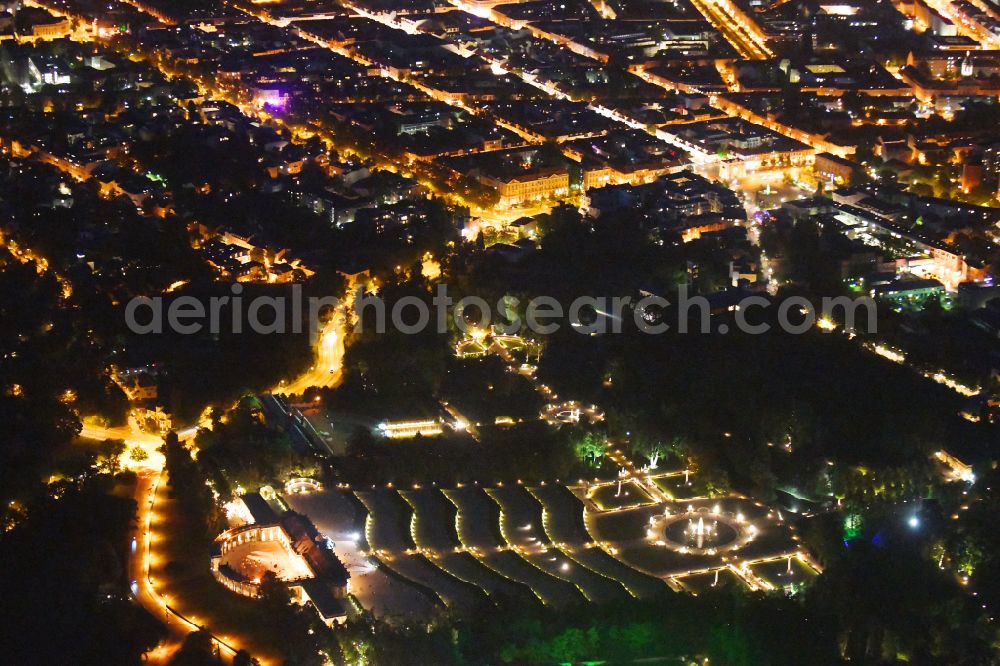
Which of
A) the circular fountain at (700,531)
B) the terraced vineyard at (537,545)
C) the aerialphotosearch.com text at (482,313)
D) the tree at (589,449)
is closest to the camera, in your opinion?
the terraced vineyard at (537,545)

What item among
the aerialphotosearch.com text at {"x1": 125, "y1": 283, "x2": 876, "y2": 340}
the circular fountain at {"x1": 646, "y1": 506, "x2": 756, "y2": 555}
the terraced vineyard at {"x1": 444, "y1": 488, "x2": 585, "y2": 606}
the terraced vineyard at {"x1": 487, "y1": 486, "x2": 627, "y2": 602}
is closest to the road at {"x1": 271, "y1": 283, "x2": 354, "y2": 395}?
the aerialphotosearch.com text at {"x1": 125, "y1": 283, "x2": 876, "y2": 340}

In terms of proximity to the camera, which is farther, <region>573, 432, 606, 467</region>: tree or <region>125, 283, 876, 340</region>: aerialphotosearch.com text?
<region>125, 283, 876, 340</region>: aerialphotosearch.com text

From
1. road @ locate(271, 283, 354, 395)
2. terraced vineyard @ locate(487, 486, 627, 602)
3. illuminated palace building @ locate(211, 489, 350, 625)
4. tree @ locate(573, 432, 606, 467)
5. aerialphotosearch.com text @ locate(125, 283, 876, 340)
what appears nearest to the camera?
illuminated palace building @ locate(211, 489, 350, 625)

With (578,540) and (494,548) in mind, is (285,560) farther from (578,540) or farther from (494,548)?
(578,540)

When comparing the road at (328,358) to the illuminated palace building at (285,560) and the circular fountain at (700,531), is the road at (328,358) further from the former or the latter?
the circular fountain at (700,531)

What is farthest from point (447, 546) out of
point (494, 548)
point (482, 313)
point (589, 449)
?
point (482, 313)

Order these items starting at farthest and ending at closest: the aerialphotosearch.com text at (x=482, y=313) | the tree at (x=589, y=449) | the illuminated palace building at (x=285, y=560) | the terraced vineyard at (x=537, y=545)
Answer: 1. the aerialphotosearch.com text at (x=482, y=313)
2. the tree at (x=589, y=449)
3. the terraced vineyard at (x=537, y=545)
4. the illuminated palace building at (x=285, y=560)

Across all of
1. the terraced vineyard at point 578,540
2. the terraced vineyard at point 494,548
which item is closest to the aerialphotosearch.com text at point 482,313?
the terraced vineyard at point 578,540

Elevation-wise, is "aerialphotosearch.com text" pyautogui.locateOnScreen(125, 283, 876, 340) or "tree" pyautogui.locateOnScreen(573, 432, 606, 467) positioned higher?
"aerialphotosearch.com text" pyautogui.locateOnScreen(125, 283, 876, 340)

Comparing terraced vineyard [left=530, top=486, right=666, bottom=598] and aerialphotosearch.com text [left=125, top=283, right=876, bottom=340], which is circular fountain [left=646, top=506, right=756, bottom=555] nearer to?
terraced vineyard [left=530, top=486, right=666, bottom=598]
